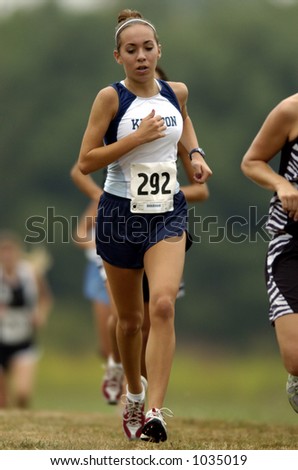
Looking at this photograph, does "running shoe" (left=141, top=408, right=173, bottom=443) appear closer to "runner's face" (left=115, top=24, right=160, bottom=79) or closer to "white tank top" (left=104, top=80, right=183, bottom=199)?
"white tank top" (left=104, top=80, right=183, bottom=199)

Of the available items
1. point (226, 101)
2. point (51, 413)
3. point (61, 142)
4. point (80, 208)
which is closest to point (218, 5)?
point (226, 101)

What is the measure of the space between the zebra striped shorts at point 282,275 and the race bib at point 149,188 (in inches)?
26.1

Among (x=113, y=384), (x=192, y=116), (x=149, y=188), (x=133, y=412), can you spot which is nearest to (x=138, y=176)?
(x=149, y=188)

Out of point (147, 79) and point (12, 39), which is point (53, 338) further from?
point (147, 79)

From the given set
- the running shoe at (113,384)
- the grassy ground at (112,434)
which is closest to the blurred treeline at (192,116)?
the running shoe at (113,384)

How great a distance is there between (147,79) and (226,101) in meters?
33.7

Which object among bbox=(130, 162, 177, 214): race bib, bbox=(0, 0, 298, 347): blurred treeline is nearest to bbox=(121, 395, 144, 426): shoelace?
bbox=(130, 162, 177, 214): race bib

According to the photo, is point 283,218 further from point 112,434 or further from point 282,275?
point 112,434

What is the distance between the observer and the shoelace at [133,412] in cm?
759

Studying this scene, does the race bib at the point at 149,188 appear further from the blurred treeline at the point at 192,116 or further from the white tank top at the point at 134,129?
the blurred treeline at the point at 192,116

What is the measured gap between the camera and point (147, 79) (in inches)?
289

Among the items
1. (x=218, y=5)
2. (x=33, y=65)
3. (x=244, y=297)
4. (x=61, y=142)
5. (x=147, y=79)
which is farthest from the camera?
(x=218, y=5)

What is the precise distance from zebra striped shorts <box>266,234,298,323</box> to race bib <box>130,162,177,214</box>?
26.1 inches

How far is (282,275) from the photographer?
7090mm
